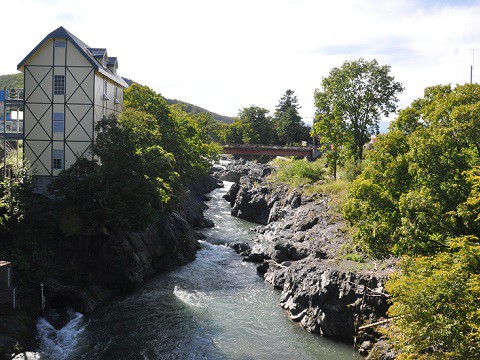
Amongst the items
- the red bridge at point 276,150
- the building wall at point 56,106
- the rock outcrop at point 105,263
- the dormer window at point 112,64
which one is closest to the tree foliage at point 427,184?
the rock outcrop at point 105,263

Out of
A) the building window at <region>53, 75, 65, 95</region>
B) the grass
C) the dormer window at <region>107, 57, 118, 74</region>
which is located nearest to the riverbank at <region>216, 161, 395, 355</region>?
the grass

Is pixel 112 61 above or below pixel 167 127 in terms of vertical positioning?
above

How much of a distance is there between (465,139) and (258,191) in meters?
38.4

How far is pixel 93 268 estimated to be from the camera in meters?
27.5

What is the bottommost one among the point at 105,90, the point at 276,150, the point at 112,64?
the point at 276,150

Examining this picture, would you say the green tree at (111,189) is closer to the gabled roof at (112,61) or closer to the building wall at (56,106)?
the building wall at (56,106)

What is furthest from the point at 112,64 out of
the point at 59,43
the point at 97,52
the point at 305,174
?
the point at 305,174

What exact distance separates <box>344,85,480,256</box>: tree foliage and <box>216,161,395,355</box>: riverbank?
2.52 metres

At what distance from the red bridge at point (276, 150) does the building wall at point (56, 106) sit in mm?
44017

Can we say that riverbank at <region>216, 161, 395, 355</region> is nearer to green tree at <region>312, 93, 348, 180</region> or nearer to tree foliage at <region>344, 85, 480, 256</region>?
tree foliage at <region>344, 85, 480, 256</region>

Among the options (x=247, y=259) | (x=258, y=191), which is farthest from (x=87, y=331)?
(x=258, y=191)

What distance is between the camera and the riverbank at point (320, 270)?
68.5 ft

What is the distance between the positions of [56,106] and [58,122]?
138 centimetres

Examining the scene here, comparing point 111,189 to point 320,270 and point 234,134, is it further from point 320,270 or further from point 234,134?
point 234,134
